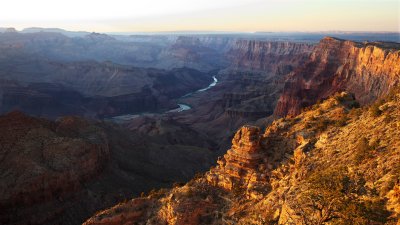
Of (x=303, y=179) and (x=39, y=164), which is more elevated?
(x=303, y=179)

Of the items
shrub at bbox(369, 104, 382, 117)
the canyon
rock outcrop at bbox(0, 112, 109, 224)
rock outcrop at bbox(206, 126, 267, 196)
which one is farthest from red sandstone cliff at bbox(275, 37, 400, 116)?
rock outcrop at bbox(0, 112, 109, 224)

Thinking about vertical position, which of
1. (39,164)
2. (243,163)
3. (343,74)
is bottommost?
(39,164)

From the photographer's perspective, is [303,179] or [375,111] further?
[375,111]

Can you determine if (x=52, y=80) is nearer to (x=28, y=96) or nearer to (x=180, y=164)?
(x=28, y=96)

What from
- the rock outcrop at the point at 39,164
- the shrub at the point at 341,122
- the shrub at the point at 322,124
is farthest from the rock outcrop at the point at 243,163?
the rock outcrop at the point at 39,164

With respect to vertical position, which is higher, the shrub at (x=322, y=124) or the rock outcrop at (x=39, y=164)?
the shrub at (x=322, y=124)

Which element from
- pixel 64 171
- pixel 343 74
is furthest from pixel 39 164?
pixel 343 74

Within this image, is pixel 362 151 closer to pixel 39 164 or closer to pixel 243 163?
pixel 243 163

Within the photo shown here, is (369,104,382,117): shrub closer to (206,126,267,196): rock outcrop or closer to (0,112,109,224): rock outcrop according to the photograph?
(206,126,267,196): rock outcrop

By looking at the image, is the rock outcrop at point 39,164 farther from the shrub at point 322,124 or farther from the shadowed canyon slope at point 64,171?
the shrub at point 322,124

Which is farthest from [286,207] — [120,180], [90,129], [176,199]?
[90,129]
